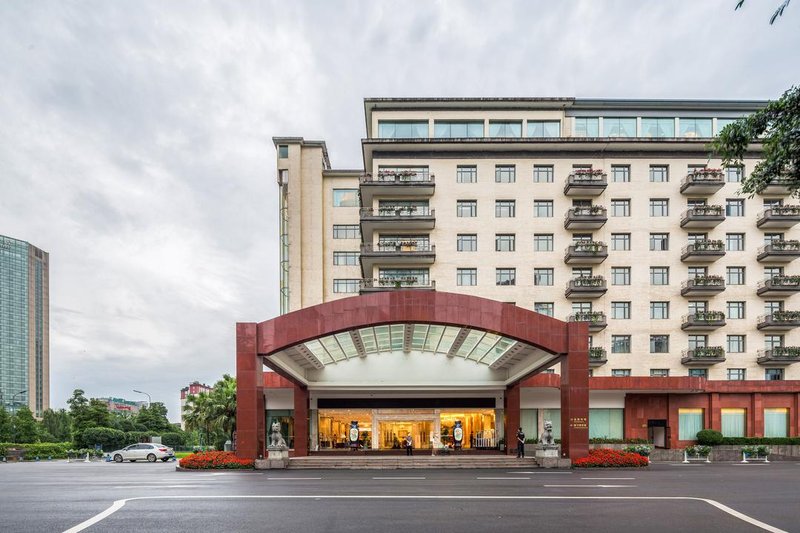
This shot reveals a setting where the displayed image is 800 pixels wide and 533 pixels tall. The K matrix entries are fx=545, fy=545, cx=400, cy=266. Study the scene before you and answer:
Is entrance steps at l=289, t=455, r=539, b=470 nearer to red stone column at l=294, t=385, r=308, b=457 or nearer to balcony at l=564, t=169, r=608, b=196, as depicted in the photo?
red stone column at l=294, t=385, r=308, b=457

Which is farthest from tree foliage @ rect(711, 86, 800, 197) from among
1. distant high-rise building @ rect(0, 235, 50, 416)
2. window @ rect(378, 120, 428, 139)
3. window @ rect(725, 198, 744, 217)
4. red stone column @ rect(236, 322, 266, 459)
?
distant high-rise building @ rect(0, 235, 50, 416)

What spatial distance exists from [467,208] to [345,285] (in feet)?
41.9

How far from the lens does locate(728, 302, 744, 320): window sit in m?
42.7

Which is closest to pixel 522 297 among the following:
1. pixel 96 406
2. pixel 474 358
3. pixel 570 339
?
pixel 474 358

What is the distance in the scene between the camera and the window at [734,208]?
1718 inches

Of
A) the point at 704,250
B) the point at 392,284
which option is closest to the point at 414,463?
the point at 392,284

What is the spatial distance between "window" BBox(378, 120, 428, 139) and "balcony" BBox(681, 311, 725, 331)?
83.3 feet

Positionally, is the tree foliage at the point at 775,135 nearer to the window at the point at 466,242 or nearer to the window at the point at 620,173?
the window at the point at 466,242

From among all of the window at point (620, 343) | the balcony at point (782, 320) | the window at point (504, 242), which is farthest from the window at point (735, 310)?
the window at point (504, 242)

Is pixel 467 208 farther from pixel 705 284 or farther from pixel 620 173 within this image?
pixel 705 284

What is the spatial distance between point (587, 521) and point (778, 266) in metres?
41.0

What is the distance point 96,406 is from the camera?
57531 millimetres

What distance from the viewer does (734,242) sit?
4353 cm

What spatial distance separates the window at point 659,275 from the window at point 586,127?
12.2 meters
